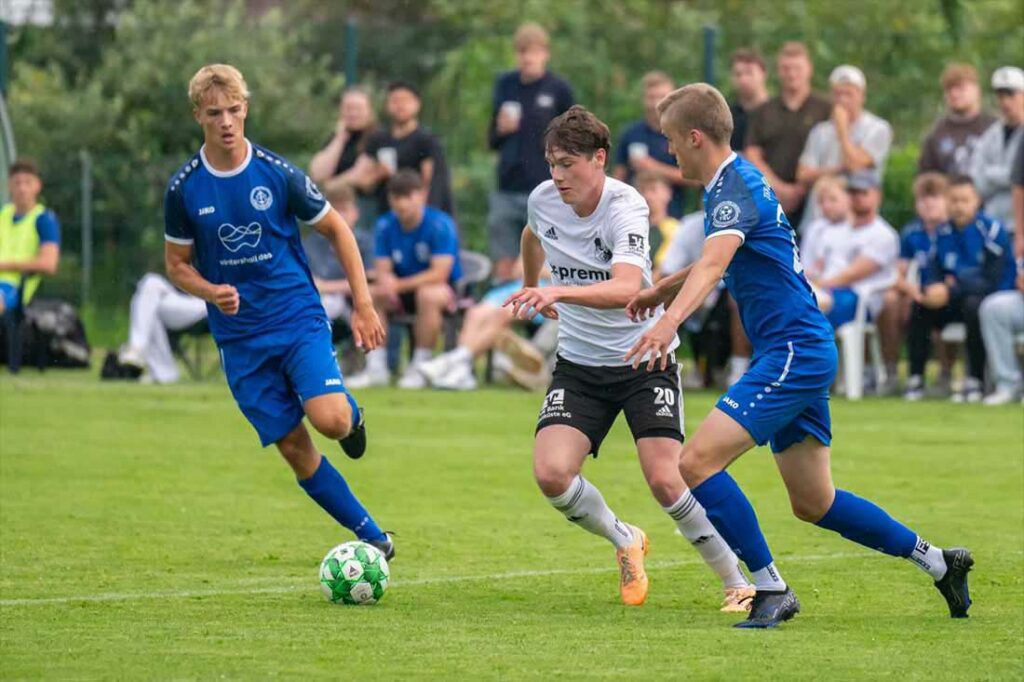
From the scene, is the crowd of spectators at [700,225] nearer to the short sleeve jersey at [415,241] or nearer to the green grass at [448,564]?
the short sleeve jersey at [415,241]

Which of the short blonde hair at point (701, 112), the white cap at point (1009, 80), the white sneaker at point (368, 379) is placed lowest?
the white sneaker at point (368, 379)

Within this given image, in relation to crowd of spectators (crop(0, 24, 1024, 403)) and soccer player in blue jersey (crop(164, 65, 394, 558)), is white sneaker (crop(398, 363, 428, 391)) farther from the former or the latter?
soccer player in blue jersey (crop(164, 65, 394, 558))

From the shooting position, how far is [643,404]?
24.7 feet

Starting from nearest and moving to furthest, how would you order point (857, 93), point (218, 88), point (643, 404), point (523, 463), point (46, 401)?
point (643, 404), point (218, 88), point (523, 463), point (46, 401), point (857, 93)

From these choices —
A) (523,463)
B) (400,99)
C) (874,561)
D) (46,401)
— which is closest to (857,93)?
(400,99)

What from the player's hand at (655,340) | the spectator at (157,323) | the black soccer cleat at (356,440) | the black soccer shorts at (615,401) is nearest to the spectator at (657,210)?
the spectator at (157,323)

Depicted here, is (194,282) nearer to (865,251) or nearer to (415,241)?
(415,241)

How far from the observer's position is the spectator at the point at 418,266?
1664cm

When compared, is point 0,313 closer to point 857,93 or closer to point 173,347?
point 173,347

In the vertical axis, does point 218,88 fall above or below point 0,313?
above

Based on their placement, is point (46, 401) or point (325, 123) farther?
point (325, 123)

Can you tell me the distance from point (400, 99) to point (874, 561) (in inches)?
382

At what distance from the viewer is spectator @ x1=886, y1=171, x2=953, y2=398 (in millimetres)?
15711

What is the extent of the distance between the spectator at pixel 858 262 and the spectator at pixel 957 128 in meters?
0.67
